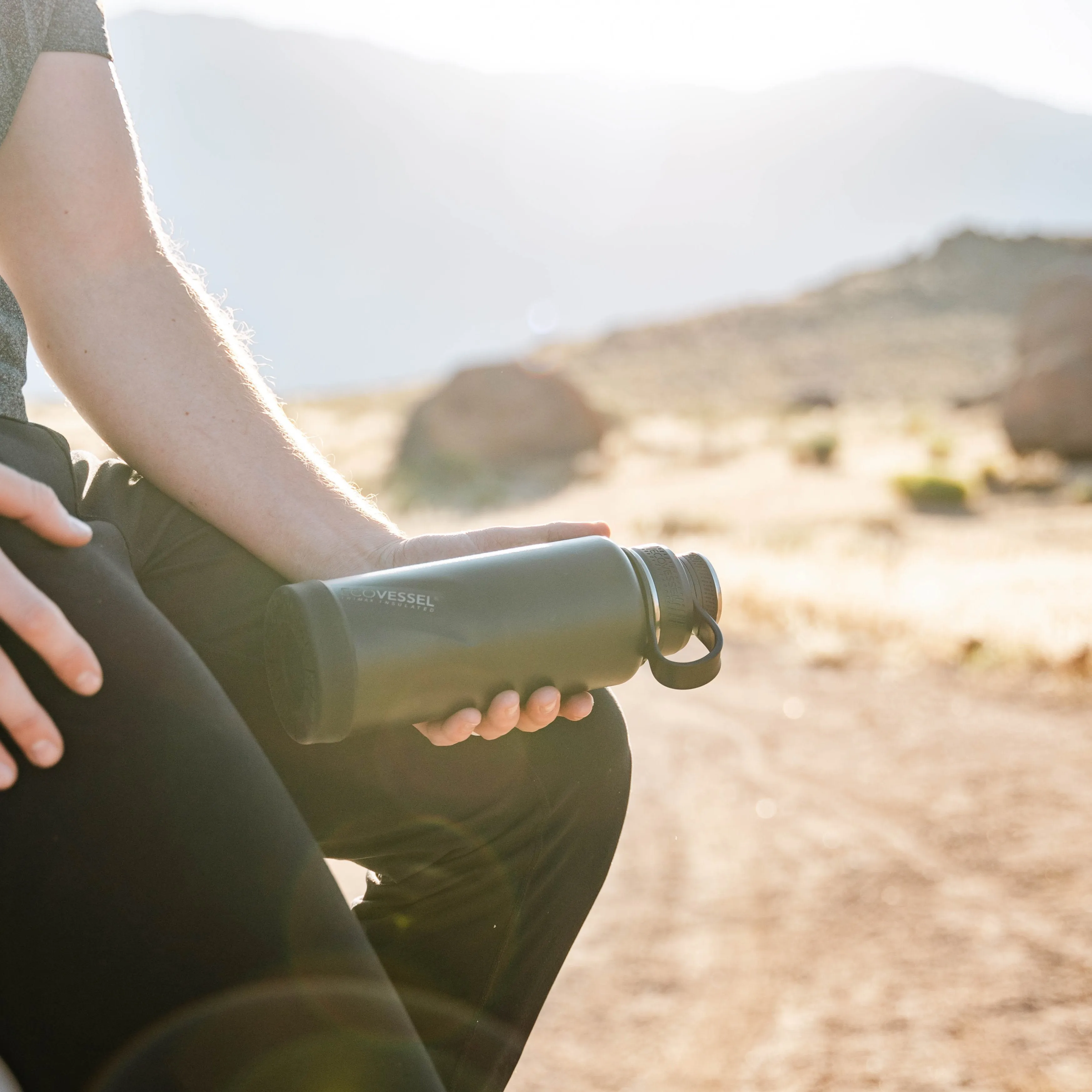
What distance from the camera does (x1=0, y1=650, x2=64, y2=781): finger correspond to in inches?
30.2

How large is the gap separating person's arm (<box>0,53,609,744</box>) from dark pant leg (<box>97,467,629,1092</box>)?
52mm

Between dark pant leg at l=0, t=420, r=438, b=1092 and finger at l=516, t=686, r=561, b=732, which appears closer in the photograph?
dark pant leg at l=0, t=420, r=438, b=1092

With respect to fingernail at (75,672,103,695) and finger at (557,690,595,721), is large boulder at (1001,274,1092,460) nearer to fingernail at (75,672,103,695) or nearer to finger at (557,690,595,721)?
finger at (557,690,595,721)

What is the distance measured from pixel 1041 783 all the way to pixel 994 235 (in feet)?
185

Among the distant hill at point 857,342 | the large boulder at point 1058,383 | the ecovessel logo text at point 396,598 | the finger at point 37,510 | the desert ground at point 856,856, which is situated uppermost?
the finger at point 37,510

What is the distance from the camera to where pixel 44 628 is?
2.60ft

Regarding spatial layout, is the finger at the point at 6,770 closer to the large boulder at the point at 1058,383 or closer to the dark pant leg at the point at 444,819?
the dark pant leg at the point at 444,819

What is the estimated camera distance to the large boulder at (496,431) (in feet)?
61.3

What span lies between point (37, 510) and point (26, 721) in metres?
0.18

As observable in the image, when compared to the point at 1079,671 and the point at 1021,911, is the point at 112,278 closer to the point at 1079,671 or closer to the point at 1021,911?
the point at 1021,911

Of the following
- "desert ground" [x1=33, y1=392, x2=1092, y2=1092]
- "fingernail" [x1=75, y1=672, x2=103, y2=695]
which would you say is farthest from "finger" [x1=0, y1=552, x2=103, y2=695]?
"desert ground" [x1=33, y1=392, x2=1092, y2=1092]

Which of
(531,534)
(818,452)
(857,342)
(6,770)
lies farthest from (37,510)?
(857,342)

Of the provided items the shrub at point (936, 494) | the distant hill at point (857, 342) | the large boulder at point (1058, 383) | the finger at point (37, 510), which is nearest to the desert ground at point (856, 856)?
the finger at point (37, 510)

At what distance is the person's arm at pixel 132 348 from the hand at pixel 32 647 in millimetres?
320
